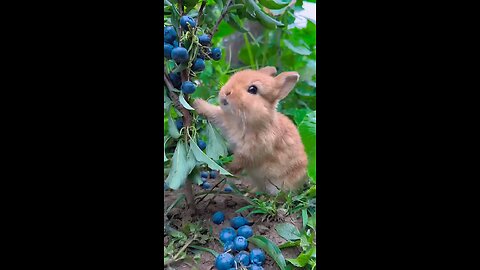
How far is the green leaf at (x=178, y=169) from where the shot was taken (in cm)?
113

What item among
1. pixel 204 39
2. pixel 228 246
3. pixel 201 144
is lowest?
pixel 228 246

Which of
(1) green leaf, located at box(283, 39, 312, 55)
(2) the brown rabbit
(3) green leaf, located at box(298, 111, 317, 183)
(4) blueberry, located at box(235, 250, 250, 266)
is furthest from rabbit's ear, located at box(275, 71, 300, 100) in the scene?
(1) green leaf, located at box(283, 39, 312, 55)

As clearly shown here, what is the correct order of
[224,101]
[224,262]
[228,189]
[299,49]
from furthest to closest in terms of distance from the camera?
[299,49] < [228,189] < [224,101] < [224,262]

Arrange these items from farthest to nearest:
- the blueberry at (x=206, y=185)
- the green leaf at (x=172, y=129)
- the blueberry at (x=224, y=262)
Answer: the blueberry at (x=206, y=185), the green leaf at (x=172, y=129), the blueberry at (x=224, y=262)

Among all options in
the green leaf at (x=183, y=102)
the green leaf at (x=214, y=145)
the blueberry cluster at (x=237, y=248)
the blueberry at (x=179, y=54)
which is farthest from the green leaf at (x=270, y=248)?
the blueberry at (x=179, y=54)

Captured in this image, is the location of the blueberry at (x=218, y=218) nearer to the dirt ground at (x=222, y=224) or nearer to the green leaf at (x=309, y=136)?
the dirt ground at (x=222, y=224)

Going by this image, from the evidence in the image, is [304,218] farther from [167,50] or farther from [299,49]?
[299,49]

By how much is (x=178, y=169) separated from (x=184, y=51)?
283 mm

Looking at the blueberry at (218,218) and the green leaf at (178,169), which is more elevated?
the green leaf at (178,169)

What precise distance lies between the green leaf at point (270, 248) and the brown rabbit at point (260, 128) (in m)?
0.28

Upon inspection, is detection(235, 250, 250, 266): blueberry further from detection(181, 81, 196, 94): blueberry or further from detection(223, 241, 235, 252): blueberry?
detection(181, 81, 196, 94): blueberry

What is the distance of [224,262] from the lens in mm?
1096

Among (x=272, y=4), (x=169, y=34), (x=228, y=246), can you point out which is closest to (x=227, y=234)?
(x=228, y=246)

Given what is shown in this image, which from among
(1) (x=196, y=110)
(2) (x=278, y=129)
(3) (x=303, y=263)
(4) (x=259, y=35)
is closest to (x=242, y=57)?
(4) (x=259, y=35)
